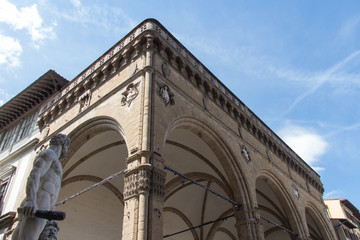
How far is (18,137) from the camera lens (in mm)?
14641

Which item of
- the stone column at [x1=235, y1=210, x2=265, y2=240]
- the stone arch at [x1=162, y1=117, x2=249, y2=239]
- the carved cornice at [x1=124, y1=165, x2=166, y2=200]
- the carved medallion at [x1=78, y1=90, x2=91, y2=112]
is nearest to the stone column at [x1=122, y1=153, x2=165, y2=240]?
the carved cornice at [x1=124, y1=165, x2=166, y2=200]

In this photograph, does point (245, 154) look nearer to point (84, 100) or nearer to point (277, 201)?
point (277, 201)

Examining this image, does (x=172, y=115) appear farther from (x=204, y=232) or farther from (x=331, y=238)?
(x=331, y=238)

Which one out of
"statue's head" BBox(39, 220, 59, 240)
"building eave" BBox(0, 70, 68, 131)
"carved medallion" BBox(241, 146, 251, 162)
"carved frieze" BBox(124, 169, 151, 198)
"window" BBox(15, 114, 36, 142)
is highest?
"building eave" BBox(0, 70, 68, 131)

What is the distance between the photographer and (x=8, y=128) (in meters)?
16.2

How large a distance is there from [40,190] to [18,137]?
40.5 feet

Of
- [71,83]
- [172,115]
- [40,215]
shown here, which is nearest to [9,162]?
[71,83]

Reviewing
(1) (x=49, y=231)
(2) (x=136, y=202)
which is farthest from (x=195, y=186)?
(1) (x=49, y=231)

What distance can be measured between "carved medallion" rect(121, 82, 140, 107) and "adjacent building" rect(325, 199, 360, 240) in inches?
845

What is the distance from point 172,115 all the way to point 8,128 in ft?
37.3

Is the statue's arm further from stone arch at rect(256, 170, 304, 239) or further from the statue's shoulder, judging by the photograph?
stone arch at rect(256, 170, 304, 239)

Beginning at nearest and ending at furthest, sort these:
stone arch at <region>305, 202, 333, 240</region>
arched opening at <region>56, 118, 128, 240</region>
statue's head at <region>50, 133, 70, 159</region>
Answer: statue's head at <region>50, 133, 70, 159</region> < arched opening at <region>56, 118, 128, 240</region> < stone arch at <region>305, 202, 333, 240</region>

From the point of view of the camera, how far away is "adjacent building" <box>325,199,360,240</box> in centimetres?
2531

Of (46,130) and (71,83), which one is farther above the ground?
(71,83)
